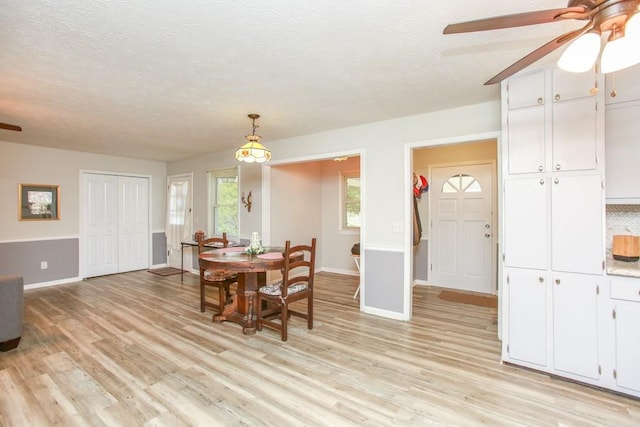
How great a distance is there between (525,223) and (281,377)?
2.35 m

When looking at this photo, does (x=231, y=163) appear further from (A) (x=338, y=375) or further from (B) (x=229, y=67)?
(A) (x=338, y=375)

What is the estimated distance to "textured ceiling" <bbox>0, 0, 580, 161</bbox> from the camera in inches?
67.5

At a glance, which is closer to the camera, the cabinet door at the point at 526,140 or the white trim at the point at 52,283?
the cabinet door at the point at 526,140

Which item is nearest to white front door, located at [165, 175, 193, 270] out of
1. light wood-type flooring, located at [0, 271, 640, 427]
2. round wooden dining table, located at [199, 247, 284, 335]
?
light wood-type flooring, located at [0, 271, 640, 427]

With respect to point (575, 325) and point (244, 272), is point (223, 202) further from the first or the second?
point (575, 325)

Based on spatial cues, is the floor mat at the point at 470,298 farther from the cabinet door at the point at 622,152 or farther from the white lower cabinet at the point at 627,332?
the cabinet door at the point at 622,152

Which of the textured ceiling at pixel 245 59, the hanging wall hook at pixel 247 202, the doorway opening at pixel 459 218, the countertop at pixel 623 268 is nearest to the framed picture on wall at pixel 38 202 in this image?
the textured ceiling at pixel 245 59

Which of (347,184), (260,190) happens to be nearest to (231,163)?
(260,190)

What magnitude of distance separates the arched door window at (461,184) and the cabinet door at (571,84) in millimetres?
2631

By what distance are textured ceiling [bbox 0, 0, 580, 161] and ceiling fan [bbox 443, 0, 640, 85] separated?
0.50 metres

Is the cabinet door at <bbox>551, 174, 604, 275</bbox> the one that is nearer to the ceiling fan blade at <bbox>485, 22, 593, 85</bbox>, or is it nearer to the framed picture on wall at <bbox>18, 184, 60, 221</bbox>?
the ceiling fan blade at <bbox>485, 22, 593, 85</bbox>

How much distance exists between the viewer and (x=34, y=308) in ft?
13.1

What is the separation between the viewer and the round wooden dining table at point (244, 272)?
2987 millimetres

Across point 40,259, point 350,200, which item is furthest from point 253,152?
point 40,259
